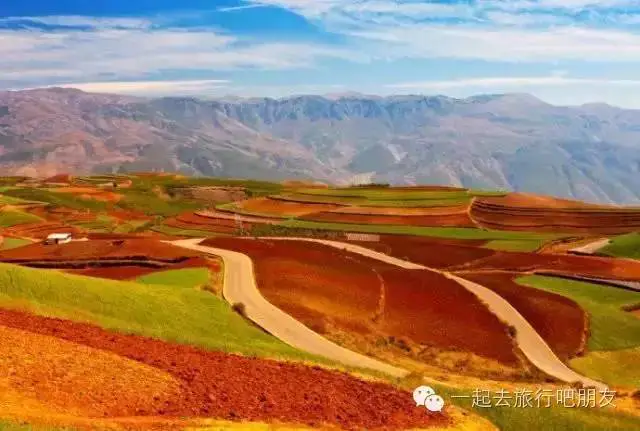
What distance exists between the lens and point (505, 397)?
29969mm

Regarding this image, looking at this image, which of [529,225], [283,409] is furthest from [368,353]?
[529,225]

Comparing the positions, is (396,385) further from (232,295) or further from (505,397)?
(232,295)

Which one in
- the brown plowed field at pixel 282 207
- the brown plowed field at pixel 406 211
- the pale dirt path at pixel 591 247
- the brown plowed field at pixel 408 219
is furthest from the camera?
the brown plowed field at pixel 282 207

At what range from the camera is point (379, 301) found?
2111 inches

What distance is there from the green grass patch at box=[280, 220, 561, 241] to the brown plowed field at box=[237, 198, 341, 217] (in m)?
18.3

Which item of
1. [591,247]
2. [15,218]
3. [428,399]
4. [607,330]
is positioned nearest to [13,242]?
[15,218]

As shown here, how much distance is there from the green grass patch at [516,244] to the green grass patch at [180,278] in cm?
5152

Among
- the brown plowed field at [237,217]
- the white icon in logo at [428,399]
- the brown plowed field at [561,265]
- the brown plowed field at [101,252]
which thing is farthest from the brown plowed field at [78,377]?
the brown plowed field at [237,217]

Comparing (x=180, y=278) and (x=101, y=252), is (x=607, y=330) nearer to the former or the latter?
(x=180, y=278)

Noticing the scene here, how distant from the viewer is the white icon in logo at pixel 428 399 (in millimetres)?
26672

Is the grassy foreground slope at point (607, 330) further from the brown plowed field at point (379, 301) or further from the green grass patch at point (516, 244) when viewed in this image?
the green grass patch at point (516, 244)

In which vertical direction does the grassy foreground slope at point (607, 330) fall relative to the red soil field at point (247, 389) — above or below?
below

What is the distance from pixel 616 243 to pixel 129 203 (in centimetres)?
12456

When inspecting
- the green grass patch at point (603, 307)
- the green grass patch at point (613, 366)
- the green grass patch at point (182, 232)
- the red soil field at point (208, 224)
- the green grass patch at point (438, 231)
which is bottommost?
the green grass patch at point (182, 232)
